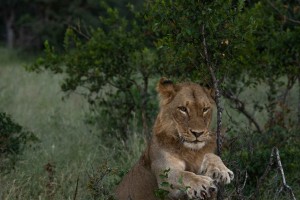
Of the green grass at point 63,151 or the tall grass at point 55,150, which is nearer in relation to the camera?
the green grass at point 63,151

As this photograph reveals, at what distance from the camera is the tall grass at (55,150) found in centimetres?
593

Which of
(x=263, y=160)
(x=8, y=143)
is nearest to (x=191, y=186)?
(x=263, y=160)

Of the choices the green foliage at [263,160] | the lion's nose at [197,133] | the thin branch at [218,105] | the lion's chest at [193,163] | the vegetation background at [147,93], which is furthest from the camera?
the green foliage at [263,160]

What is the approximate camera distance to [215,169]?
13.4ft

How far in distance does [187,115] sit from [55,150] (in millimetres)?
3654

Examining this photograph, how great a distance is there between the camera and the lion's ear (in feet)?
14.8

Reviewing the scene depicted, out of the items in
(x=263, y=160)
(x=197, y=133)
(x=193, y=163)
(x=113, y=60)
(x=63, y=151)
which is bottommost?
(x=63, y=151)

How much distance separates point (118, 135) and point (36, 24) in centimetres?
1890

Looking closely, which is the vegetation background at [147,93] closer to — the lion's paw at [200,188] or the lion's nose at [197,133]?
the lion's nose at [197,133]

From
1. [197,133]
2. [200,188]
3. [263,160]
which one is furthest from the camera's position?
[263,160]

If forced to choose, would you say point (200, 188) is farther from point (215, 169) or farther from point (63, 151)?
point (63, 151)

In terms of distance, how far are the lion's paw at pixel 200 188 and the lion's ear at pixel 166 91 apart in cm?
74

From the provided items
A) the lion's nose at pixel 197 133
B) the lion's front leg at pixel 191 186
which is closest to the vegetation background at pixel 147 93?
the lion's nose at pixel 197 133

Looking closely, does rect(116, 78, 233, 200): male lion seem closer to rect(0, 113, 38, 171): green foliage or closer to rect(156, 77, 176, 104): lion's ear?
rect(156, 77, 176, 104): lion's ear
